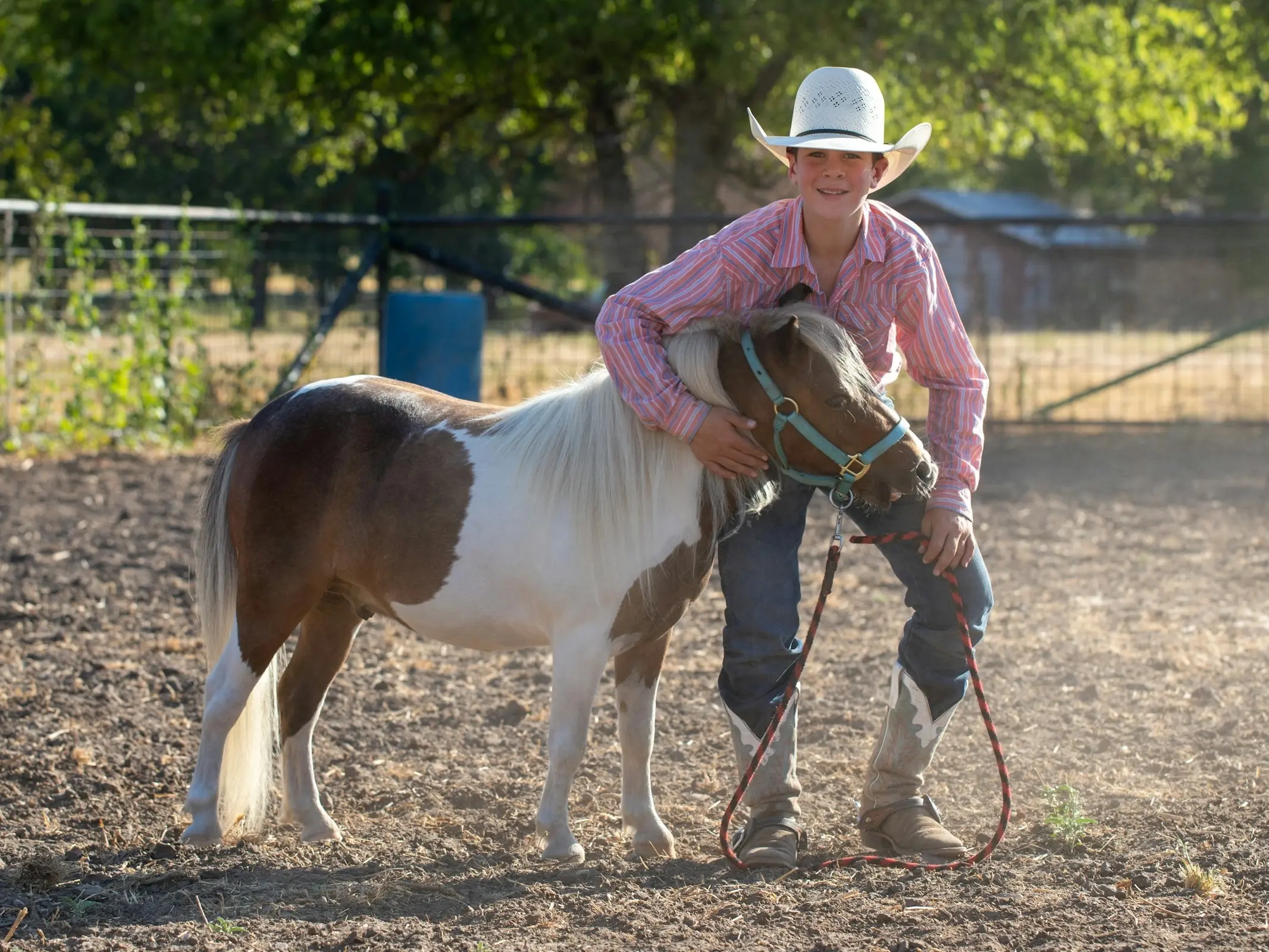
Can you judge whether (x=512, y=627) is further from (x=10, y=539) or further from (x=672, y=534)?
(x=10, y=539)

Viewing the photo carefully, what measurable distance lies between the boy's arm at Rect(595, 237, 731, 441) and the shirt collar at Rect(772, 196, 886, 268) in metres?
0.14

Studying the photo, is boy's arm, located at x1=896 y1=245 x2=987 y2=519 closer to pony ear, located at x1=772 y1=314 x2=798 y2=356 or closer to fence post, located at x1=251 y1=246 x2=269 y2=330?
pony ear, located at x1=772 y1=314 x2=798 y2=356

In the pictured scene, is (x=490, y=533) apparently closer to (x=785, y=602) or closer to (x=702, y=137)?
(x=785, y=602)

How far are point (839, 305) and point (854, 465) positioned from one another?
441 millimetres

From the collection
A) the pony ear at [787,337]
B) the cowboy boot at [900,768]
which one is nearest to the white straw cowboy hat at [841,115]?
the pony ear at [787,337]

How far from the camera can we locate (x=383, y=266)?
10.5 m

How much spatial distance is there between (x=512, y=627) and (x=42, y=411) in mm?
6926

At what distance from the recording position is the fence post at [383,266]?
1031 centimetres

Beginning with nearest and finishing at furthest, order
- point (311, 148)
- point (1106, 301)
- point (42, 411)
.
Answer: point (42, 411) → point (1106, 301) → point (311, 148)

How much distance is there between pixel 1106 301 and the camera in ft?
36.1

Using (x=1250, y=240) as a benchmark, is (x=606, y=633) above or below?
below

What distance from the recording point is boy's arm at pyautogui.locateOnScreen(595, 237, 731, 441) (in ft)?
10.0

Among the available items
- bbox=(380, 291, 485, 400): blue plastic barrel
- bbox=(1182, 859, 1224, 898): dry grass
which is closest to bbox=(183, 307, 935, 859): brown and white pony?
bbox=(1182, 859, 1224, 898): dry grass

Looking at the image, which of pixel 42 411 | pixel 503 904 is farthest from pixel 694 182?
pixel 503 904
